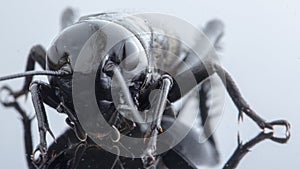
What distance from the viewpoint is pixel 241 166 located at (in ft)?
3.85

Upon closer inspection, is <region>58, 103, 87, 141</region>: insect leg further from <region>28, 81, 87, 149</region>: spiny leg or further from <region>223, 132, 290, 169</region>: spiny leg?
<region>223, 132, 290, 169</region>: spiny leg

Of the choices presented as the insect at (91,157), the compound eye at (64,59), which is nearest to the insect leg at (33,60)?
the insect at (91,157)

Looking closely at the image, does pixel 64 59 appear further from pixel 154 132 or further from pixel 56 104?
pixel 154 132

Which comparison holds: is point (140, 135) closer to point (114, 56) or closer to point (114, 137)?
point (114, 137)

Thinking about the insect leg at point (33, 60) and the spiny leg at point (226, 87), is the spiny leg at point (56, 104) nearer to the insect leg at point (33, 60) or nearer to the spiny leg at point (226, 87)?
the spiny leg at point (226, 87)

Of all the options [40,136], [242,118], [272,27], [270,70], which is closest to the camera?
[40,136]

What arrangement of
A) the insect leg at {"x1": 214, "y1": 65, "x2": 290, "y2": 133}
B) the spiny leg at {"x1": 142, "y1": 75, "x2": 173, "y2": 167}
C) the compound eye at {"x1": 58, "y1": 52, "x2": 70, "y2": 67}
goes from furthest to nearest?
the insect leg at {"x1": 214, "y1": 65, "x2": 290, "y2": 133}, the compound eye at {"x1": 58, "y1": 52, "x2": 70, "y2": 67}, the spiny leg at {"x1": 142, "y1": 75, "x2": 173, "y2": 167}

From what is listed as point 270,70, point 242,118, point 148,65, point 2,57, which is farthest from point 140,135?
point 2,57

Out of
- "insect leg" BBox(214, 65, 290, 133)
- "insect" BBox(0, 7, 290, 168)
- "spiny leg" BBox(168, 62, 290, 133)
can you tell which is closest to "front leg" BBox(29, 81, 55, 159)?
"insect" BBox(0, 7, 290, 168)

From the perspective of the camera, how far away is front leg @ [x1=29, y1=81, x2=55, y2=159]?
3.69 ft

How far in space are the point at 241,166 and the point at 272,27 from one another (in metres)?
0.87

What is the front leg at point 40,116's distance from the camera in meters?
1.12

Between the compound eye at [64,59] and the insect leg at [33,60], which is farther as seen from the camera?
the insect leg at [33,60]

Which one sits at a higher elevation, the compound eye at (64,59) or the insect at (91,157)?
the compound eye at (64,59)
